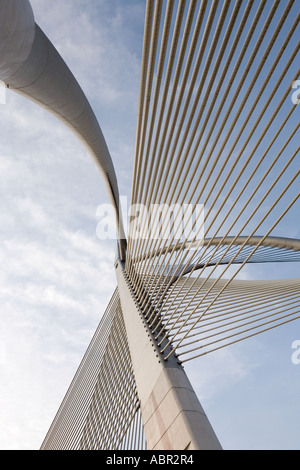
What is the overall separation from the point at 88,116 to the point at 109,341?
19.3ft

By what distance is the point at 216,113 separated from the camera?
129 inches

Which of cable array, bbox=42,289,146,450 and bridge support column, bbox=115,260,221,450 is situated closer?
bridge support column, bbox=115,260,221,450

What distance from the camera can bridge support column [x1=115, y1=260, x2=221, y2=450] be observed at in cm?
406

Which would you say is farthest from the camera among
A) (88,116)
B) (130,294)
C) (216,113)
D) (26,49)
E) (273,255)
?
(273,255)

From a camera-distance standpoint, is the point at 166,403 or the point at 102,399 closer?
the point at 166,403

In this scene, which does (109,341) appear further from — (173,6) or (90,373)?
(173,6)

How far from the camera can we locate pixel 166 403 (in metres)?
4.61

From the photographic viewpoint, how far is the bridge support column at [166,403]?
Result: 4059 millimetres

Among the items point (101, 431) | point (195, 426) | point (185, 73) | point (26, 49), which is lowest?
point (195, 426)

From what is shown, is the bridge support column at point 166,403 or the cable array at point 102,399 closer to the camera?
the bridge support column at point 166,403

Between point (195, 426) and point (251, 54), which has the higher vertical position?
point (251, 54)

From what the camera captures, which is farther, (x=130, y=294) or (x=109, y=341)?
(x=109, y=341)

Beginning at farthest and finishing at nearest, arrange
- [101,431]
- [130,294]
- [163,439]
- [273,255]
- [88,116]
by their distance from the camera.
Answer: [273,255] → [101,431] → [130,294] → [88,116] → [163,439]

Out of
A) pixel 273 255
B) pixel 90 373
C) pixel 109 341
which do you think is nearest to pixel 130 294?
pixel 109 341
